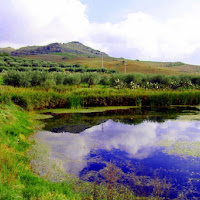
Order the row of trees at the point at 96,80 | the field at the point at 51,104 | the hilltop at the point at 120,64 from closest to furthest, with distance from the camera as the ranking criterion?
1. the field at the point at 51,104
2. the row of trees at the point at 96,80
3. the hilltop at the point at 120,64

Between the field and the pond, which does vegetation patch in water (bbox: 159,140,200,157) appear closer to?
the pond

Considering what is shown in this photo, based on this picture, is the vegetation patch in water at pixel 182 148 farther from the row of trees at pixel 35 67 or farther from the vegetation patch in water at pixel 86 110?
the row of trees at pixel 35 67

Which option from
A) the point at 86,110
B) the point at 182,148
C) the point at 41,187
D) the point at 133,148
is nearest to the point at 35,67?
the point at 86,110

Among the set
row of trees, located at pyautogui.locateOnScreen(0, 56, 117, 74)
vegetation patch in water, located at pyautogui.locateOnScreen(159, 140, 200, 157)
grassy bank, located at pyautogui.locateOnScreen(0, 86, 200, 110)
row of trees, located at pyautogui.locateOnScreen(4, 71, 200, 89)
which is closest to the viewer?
vegetation patch in water, located at pyautogui.locateOnScreen(159, 140, 200, 157)

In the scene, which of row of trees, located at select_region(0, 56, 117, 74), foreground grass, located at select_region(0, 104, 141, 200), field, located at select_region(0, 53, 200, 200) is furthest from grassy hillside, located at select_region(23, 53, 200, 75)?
foreground grass, located at select_region(0, 104, 141, 200)

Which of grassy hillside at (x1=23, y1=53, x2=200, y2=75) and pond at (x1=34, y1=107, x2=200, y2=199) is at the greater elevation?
grassy hillside at (x1=23, y1=53, x2=200, y2=75)

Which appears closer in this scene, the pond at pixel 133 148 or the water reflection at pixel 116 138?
the pond at pixel 133 148

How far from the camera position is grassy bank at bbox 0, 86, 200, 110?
1556cm

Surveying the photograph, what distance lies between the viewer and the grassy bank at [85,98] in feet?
51.1

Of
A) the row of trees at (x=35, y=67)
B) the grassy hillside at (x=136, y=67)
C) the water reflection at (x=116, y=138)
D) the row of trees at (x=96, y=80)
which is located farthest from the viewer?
the grassy hillside at (x=136, y=67)

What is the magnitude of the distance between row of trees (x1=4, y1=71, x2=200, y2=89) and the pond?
865 centimetres

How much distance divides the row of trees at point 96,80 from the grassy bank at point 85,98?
13.4 feet

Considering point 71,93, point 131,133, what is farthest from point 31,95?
point 131,133

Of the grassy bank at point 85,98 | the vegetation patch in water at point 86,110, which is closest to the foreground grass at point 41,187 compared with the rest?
the grassy bank at point 85,98
